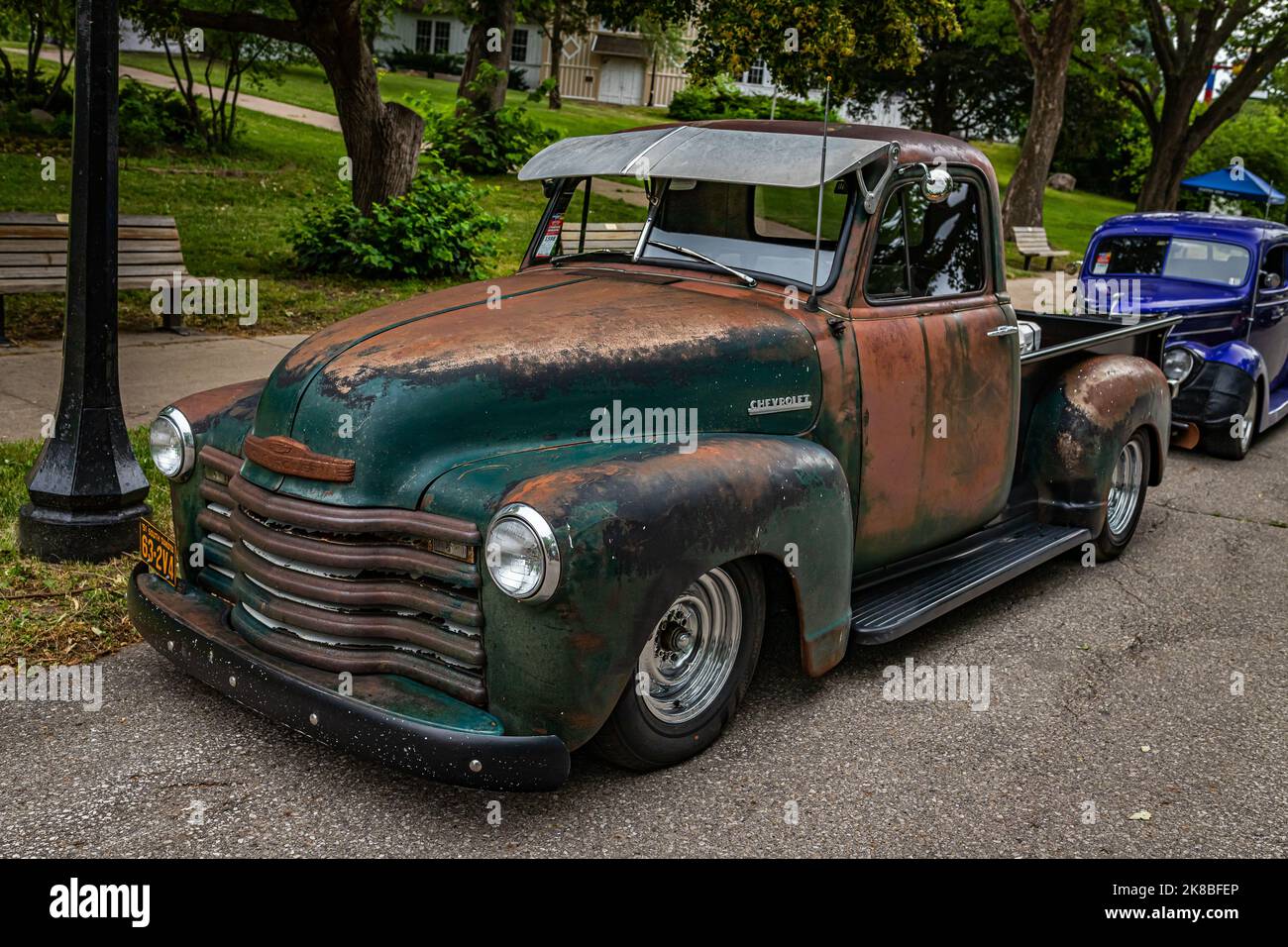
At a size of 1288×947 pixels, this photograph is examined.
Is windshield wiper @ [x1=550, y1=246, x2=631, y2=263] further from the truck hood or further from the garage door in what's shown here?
the garage door

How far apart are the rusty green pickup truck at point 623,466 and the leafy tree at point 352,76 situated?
281 inches

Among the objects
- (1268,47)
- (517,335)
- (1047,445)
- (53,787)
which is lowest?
(53,787)

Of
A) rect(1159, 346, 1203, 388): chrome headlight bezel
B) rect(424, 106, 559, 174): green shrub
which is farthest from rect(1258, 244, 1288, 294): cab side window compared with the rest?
rect(424, 106, 559, 174): green shrub

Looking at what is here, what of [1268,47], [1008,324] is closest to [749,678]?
[1008,324]

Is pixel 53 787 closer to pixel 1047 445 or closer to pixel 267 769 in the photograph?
pixel 267 769

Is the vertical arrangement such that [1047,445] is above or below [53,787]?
above

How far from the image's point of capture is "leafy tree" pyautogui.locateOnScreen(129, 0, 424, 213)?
1135cm

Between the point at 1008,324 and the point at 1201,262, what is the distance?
5448 mm

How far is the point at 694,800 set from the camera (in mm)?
3809

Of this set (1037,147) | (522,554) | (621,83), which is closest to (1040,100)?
(1037,147)

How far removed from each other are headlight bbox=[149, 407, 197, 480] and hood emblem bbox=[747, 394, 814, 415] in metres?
1.95

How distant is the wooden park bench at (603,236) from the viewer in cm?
501

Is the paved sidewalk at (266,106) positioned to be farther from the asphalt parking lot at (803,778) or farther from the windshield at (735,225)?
the asphalt parking lot at (803,778)

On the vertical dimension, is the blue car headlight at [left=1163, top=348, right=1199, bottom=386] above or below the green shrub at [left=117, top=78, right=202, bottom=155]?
below
